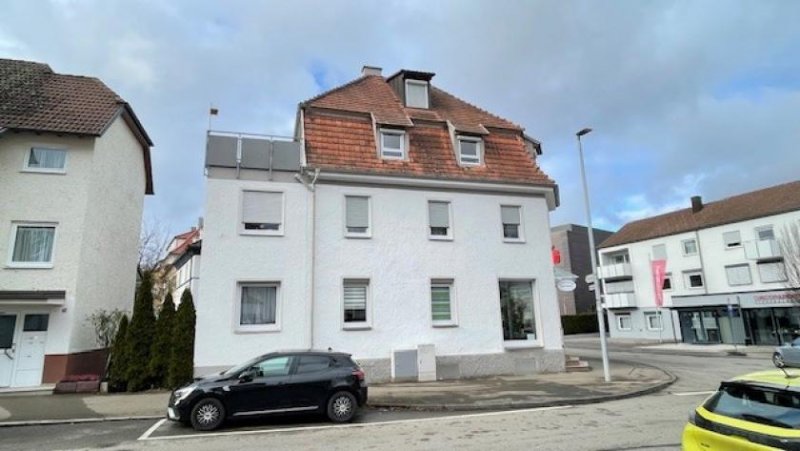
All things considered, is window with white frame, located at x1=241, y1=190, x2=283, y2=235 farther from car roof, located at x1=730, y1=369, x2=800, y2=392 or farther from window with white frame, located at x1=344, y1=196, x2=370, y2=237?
car roof, located at x1=730, y1=369, x2=800, y2=392

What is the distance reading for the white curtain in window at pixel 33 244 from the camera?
15.8m

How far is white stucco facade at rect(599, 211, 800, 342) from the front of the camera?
34.0 metres

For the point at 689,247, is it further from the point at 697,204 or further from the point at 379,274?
the point at 379,274

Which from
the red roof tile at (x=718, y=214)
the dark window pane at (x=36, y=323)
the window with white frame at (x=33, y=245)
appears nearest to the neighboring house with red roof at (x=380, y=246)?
the dark window pane at (x=36, y=323)

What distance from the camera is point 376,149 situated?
1750 centimetres

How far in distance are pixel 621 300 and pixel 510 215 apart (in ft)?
107

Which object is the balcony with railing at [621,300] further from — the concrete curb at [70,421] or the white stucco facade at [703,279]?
the concrete curb at [70,421]

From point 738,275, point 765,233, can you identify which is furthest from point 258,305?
point 738,275

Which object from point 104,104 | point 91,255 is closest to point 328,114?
point 104,104

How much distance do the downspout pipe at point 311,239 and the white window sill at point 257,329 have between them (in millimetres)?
1028

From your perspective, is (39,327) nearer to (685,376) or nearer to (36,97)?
(36,97)

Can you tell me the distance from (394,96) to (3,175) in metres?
14.1

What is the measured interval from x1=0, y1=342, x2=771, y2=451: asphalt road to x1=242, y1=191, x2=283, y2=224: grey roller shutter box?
23.0 ft

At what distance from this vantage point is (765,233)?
114 feet
